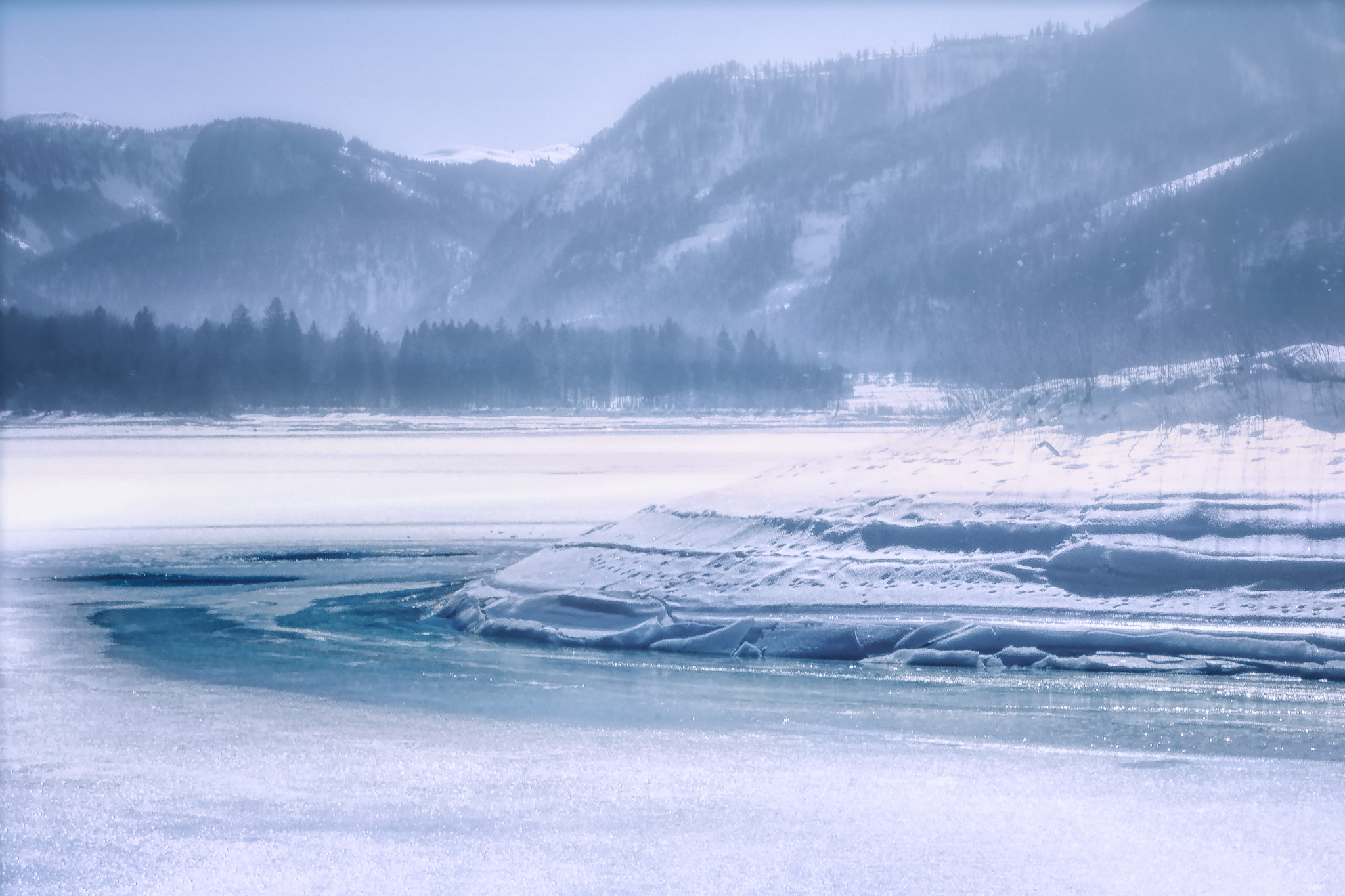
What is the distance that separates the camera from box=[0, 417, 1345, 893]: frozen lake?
15.0 ft

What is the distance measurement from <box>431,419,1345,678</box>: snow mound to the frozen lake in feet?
1.39

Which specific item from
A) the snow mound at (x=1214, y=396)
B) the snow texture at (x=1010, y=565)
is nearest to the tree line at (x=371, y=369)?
the snow texture at (x=1010, y=565)

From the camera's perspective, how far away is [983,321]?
148 m

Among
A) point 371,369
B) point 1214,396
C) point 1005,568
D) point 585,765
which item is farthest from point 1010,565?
point 371,369

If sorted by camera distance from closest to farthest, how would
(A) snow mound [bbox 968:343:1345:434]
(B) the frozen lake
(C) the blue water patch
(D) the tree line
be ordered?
(B) the frozen lake → (C) the blue water patch → (A) snow mound [bbox 968:343:1345:434] → (D) the tree line

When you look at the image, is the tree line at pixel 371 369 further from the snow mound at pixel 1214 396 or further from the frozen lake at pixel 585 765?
the snow mound at pixel 1214 396

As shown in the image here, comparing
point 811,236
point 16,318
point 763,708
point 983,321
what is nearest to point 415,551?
point 763,708

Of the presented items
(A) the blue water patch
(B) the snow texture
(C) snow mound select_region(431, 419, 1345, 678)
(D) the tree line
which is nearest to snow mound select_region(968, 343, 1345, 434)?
(B) the snow texture

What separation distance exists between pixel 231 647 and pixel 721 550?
390cm

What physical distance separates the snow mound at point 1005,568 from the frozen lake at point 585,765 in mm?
424

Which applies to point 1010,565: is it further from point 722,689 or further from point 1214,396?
point 1214,396

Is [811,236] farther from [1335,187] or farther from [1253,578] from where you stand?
[1253,578]

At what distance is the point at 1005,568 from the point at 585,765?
4.59 meters

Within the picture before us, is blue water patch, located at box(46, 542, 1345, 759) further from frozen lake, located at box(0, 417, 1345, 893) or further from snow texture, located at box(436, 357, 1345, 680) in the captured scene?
snow texture, located at box(436, 357, 1345, 680)
